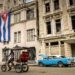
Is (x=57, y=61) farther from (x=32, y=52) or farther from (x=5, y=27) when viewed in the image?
(x=5, y=27)

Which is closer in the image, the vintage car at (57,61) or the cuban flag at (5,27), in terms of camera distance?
the vintage car at (57,61)

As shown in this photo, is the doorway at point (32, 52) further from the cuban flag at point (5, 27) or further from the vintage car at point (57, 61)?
the vintage car at point (57, 61)

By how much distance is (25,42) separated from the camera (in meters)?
43.4

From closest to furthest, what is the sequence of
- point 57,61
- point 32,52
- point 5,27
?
point 57,61, point 32,52, point 5,27

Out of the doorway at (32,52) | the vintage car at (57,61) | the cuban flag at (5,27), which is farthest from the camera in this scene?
the cuban flag at (5,27)

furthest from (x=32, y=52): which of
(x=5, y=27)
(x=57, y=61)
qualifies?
(x=57, y=61)

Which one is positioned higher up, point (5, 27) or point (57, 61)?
point (5, 27)

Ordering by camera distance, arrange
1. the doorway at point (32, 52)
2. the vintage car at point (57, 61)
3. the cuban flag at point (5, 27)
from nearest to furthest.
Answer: the vintage car at point (57, 61) < the doorway at point (32, 52) < the cuban flag at point (5, 27)

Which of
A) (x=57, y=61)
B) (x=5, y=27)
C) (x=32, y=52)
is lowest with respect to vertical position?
(x=57, y=61)

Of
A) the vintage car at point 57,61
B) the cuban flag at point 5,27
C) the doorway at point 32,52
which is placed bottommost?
the vintage car at point 57,61

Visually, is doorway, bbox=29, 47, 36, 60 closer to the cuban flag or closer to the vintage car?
the cuban flag

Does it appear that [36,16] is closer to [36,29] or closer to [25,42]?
[36,29]

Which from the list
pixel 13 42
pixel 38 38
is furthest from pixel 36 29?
pixel 13 42

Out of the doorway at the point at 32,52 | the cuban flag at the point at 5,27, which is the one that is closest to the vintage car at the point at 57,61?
the doorway at the point at 32,52
